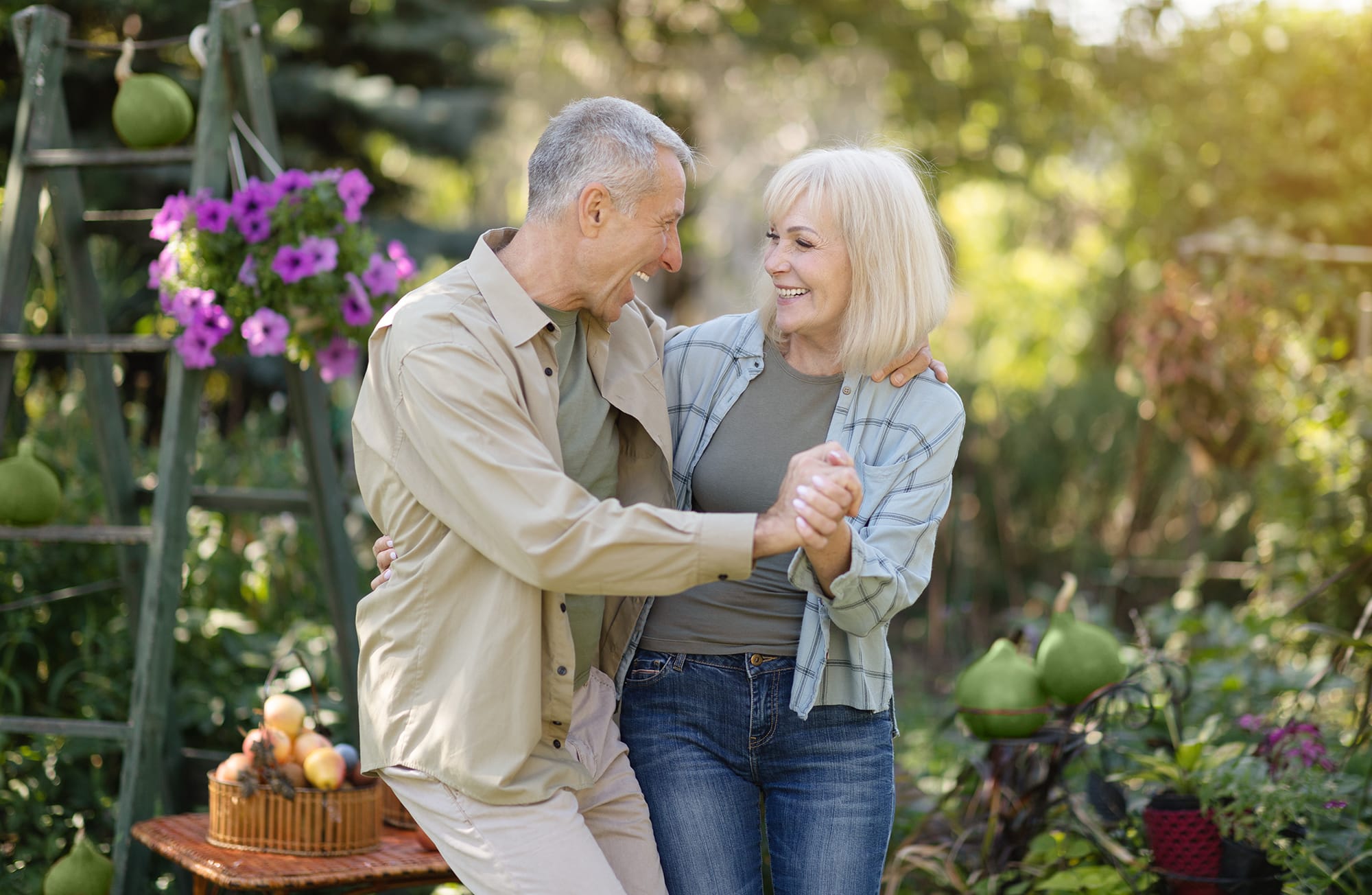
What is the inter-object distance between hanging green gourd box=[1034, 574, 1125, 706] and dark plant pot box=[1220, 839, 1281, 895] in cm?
43

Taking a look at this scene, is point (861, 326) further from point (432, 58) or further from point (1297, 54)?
point (1297, 54)

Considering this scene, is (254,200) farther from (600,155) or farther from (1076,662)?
(1076,662)

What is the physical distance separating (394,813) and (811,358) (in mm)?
1548

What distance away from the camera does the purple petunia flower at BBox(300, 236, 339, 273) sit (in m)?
3.16

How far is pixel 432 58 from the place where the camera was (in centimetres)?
852

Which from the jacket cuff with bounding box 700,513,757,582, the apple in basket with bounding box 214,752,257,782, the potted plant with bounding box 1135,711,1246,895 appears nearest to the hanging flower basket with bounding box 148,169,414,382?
the apple in basket with bounding box 214,752,257,782

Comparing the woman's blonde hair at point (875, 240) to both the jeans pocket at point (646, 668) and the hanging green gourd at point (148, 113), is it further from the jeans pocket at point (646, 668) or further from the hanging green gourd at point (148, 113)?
the hanging green gourd at point (148, 113)

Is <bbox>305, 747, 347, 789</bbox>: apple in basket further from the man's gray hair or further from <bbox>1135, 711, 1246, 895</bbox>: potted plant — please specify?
<bbox>1135, 711, 1246, 895</bbox>: potted plant

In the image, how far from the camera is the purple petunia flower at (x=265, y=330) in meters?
3.14

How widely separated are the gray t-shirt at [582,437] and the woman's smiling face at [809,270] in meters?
0.36

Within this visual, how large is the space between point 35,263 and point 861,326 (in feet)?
12.8

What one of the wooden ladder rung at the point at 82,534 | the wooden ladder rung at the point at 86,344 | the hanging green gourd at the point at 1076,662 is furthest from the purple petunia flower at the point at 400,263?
the hanging green gourd at the point at 1076,662

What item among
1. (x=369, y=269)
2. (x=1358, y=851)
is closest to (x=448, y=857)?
(x=369, y=269)

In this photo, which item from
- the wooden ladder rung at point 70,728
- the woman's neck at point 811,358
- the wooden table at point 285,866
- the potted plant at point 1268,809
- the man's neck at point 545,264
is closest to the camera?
the man's neck at point 545,264
